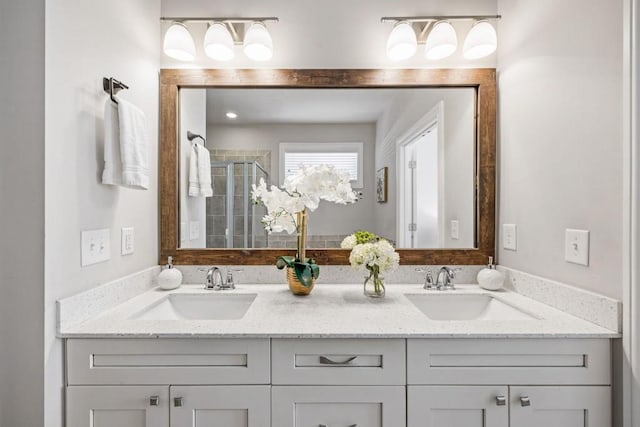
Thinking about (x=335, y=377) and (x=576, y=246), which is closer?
(x=335, y=377)

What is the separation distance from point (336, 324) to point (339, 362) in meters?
0.12

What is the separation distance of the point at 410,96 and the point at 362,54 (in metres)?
0.31

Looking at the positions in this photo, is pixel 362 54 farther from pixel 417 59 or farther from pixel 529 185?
pixel 529 185

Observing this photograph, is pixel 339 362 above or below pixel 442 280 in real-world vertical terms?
below

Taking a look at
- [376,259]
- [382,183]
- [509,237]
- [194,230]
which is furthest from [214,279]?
[509,237]

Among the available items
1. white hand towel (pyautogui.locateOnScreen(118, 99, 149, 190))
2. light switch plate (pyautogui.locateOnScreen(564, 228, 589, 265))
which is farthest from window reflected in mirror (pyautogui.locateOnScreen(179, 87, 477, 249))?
light switch plate (pyautogui.locateOnScreen(564, 228, 589, 265))

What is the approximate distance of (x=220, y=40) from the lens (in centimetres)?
161

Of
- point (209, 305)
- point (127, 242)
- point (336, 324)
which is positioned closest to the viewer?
point (336, 324)

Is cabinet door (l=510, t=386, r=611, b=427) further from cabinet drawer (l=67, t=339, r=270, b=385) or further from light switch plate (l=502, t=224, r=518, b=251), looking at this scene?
cabinet drawer (l=67, t=339, r=270, b=385)

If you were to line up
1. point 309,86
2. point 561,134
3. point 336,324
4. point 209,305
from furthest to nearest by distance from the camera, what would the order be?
point 309,86
point 209,305
point 561,134
point 336,324

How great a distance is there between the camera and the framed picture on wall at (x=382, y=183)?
5.62 ft

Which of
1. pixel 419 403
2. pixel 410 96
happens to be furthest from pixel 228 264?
pixel 410 96

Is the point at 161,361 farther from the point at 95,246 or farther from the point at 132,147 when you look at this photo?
the point at 132,147

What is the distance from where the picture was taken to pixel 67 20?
110cm
